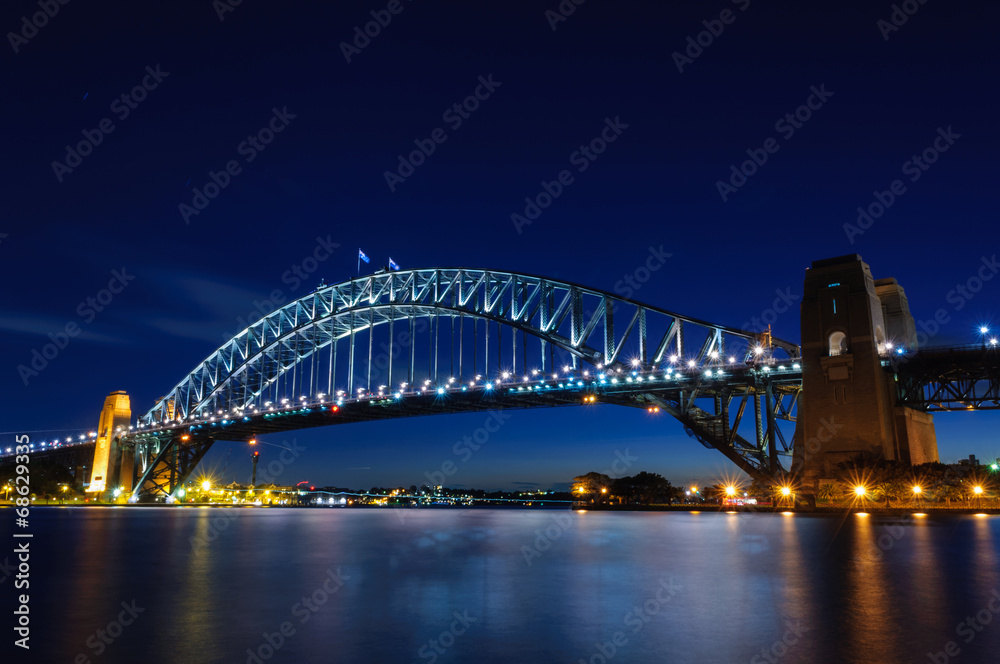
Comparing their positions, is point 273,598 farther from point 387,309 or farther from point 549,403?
point 387,309

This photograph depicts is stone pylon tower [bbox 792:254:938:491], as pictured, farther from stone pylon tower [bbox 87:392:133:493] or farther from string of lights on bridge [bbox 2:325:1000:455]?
stone pylon tower [bbox 87:392:133:493]

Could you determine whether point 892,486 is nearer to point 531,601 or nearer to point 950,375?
point 950,375

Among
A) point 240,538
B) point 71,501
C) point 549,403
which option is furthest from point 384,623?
point 71,501

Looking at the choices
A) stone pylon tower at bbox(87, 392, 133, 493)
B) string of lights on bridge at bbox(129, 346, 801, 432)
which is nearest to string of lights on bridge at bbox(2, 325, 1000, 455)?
string of lights on bridge at bbox(129, 346, 801, 432)

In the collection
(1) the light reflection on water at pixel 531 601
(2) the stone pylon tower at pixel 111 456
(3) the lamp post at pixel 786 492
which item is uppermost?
(2) the stone pylon tower at pixel 111 456

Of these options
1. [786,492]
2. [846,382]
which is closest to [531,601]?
[846,382]

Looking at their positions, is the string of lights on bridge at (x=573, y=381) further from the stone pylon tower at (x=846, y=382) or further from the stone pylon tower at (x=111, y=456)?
the stone pylon tower at (x=111, y=456)

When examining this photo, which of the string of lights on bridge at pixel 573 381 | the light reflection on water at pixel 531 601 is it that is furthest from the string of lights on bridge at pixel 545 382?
the light reflection on water at pixel 531 601
